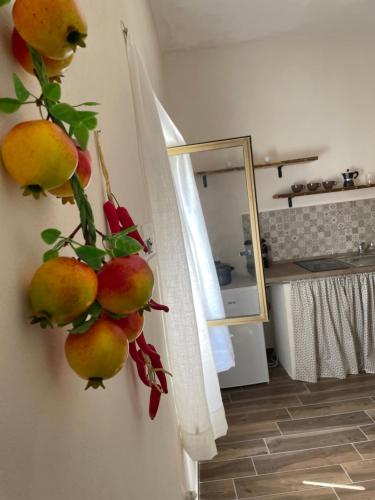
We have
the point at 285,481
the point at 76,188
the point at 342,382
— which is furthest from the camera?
the point at 342,382

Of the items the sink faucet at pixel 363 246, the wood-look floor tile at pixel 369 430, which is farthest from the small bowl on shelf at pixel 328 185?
the wood-look floor tile at pixel 369 430

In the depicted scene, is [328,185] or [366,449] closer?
[366,449]

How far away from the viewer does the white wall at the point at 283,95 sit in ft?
12.5

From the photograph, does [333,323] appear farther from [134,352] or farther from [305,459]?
[134,352]

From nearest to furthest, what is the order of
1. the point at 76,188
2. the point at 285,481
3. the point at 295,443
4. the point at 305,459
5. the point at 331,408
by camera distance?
the point at 76,188
the point at 285,481
the point at 305,459
the point at 295,443
the point at 331,408

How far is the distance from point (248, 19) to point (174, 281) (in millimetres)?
2587

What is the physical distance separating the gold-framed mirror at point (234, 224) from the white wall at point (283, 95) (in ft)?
2.52

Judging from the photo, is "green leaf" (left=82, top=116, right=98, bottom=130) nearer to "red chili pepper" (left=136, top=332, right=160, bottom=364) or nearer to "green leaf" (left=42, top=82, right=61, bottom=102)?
"green leaf" (left=42, top=82, right=61, bottom=102)

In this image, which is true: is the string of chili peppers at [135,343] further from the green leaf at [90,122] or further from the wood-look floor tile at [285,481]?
the wood-look floor tile at [285,481]

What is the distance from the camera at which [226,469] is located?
8.08 feet

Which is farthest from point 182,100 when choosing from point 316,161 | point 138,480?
point 138,480

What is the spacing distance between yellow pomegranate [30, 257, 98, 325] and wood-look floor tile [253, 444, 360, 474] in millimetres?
2257

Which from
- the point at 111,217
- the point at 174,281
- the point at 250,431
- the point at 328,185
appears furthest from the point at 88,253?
the point at 328,185

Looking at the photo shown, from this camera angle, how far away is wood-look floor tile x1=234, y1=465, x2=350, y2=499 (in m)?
2.23
